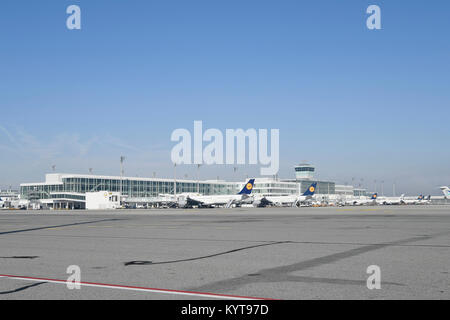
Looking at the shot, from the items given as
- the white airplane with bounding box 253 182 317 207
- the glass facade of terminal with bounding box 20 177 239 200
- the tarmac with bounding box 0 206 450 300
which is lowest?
the white airplane with bounding box 253 182 317 207

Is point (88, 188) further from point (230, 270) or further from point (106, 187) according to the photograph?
point (230, 270)

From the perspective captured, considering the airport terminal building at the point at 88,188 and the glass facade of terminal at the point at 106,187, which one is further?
the glass facade of terminal at the point at 106,187

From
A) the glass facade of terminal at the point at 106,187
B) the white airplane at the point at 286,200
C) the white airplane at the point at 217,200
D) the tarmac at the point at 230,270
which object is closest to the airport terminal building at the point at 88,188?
the glass facade of terminal at the point at 106,187

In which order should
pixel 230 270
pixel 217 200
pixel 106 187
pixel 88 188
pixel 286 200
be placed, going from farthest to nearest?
pixel 106 187, pixel 88 188, pixel 286 200, pixel 217 200, pixel 230 270

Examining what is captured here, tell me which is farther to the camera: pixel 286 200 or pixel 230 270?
pixel 286 200

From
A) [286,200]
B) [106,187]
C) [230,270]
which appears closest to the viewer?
[230,270]

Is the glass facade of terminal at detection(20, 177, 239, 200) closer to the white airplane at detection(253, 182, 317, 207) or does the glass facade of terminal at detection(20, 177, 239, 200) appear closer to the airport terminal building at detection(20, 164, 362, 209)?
the airport terminal building at detection(20, 164, 362, 209)

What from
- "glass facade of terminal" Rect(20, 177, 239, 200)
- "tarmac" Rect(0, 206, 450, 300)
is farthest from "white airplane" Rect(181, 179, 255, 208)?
"tarmac" Rect(0, 206, 450, 300)

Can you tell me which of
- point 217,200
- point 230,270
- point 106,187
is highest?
point 230,270

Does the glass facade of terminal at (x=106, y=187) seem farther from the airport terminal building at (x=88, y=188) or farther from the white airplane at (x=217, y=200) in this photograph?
the white airplane at (x=217, y=200)

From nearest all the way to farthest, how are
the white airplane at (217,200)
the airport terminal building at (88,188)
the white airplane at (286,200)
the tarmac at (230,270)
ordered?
the tarmac at (230,270), the white airplane at (217,200), the white airplane at (286,200), the airport terminal building at (88,188)

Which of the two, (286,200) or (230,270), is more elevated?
(230,270)

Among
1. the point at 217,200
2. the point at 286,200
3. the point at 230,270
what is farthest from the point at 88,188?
the point at 230,270
